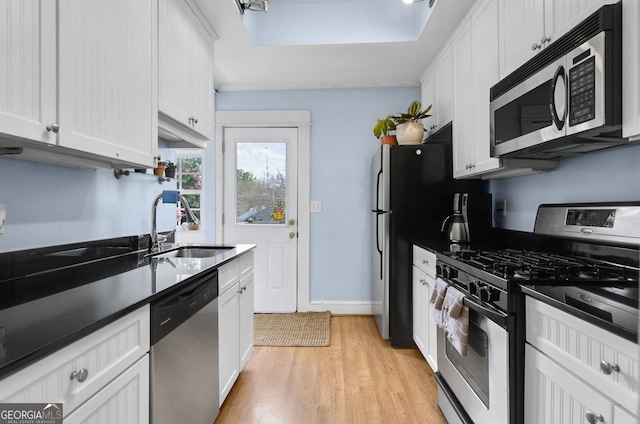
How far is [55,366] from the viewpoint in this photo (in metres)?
0.76

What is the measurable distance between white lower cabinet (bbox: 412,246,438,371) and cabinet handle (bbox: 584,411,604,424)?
122cm

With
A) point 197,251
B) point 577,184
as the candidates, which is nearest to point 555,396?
point 577,184

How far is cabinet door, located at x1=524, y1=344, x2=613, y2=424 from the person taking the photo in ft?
3.00

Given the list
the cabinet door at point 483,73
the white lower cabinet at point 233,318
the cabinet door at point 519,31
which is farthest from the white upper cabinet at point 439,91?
the white lower cabinet at point 233,318

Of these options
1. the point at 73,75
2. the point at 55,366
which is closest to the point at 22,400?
the point at 55,366

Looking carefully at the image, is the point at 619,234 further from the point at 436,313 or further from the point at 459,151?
the point at 459,151

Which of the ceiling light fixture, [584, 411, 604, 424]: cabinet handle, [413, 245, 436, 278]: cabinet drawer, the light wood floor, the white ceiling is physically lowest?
the light wood floor

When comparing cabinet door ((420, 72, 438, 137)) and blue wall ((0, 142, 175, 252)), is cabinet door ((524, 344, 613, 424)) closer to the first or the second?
blue wall ((0, 142, 175, 252))

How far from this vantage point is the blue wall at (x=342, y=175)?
3641mm

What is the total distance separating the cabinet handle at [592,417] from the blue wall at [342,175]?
8.98 feet

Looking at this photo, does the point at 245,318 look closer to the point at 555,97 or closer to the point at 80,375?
the point at 80,375

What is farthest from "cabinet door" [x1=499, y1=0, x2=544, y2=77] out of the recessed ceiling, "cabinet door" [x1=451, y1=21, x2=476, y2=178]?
the recessed ceiling

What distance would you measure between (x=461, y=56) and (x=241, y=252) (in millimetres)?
2060

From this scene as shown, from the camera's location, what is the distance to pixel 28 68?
1.03 meters
